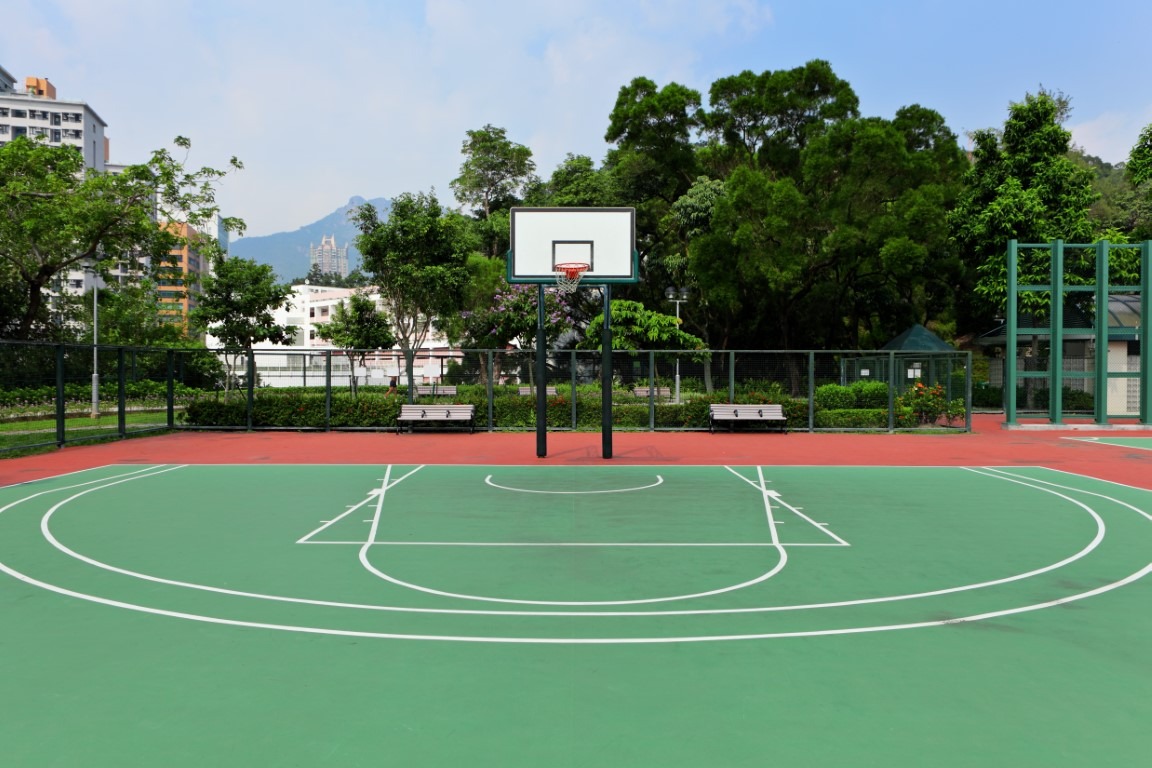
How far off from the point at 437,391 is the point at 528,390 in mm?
2795

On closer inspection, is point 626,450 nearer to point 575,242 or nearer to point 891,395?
point 575,242

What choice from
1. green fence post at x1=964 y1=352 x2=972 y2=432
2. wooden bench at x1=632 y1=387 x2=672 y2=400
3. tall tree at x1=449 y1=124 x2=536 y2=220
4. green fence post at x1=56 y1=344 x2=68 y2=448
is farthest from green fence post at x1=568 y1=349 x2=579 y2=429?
tall tree at x1=449 y1=124 x2=536 y2=220

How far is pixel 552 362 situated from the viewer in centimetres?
2658

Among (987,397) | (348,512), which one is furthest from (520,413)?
(987,397)

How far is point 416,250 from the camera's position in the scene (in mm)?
36094

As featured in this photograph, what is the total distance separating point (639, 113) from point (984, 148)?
18.4 metres

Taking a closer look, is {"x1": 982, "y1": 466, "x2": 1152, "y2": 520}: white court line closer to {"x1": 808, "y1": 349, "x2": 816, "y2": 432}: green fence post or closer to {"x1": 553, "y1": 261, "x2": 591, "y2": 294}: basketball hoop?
{"x1": 808, "y1": 349, "x2": 816, "y2": 432}: green fence post

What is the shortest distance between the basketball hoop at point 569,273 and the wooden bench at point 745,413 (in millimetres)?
7700

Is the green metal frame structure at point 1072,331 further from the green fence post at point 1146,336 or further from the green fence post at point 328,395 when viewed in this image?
the green fence post at point 328,395

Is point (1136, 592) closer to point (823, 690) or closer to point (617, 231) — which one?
point (823, 690)

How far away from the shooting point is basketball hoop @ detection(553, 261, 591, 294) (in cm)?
1766

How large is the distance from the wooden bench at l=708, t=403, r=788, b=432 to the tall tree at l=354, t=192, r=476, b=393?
1619 centimetres

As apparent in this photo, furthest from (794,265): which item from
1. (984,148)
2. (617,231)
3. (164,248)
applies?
(164,248)

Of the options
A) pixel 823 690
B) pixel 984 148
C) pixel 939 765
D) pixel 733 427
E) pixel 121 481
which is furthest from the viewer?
pixel 984 148
